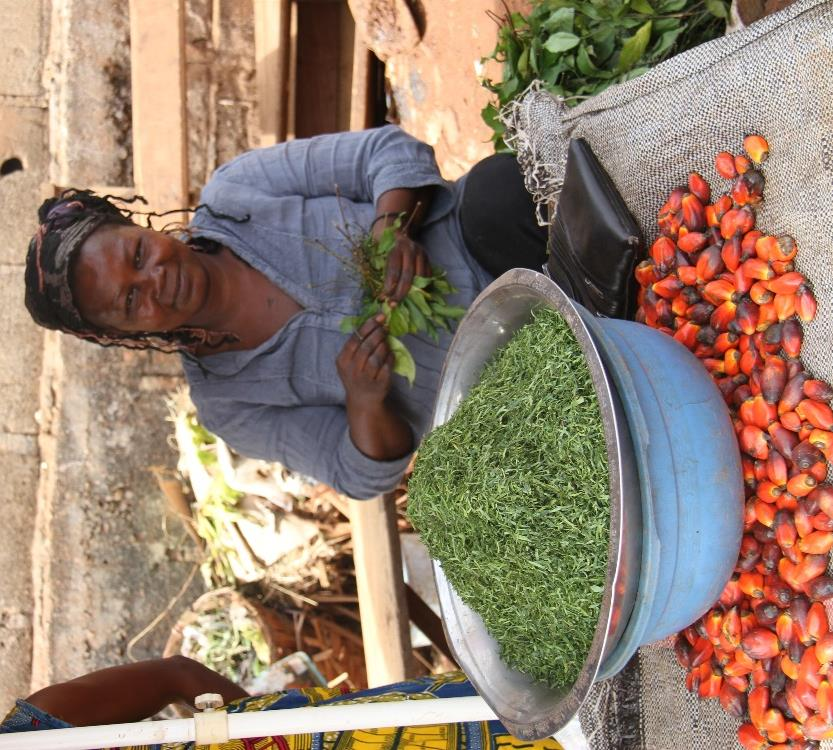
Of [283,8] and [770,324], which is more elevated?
[283,8]

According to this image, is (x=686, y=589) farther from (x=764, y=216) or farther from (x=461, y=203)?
(x=461, y=203)

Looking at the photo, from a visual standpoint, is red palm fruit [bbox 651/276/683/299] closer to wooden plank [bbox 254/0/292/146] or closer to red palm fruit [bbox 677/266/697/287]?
red palm fruit [bbox 677/266/697/287]

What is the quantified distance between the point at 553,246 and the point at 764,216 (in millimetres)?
444

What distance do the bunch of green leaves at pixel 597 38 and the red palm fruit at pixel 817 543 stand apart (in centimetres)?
95

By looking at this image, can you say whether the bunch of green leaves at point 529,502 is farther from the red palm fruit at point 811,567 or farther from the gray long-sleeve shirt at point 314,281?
the gray long-sleeve shirt at point 314,281

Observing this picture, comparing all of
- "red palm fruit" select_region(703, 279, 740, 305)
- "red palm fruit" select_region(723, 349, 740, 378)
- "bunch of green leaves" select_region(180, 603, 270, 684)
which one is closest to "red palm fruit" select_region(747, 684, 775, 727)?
"red palm fruit" select_region(723, 349, 740, 378)

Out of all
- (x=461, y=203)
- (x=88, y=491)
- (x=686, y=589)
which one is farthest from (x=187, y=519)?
(x=686, y=589)

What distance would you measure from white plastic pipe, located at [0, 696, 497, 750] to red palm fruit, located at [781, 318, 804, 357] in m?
0.74

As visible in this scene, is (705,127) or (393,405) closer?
(705,127)

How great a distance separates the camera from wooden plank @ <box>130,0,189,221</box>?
9.61 feet

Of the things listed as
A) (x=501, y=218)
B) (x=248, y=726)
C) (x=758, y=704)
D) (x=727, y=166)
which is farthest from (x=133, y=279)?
(x=758, y=704)

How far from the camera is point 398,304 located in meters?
1.82

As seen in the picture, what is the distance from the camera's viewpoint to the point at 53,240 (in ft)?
5.99

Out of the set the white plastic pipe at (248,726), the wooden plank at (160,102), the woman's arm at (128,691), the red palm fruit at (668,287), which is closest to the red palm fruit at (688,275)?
Result: the red palm fruit at (668,287)
